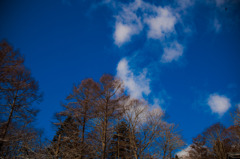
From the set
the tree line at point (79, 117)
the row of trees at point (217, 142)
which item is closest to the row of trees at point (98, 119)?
the tree line at point (79, 117)

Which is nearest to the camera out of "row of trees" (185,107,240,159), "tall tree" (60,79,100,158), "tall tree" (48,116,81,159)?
"tall tree" (48,116,81,159)

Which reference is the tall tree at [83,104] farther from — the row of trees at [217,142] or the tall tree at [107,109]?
the row of trees at [217,142]

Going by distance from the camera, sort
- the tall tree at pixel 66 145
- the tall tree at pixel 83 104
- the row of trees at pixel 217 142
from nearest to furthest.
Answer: the tall tree at pixel 66 145 → the tall tree at pixel 83 104 → the row of trees at pixel 217 142

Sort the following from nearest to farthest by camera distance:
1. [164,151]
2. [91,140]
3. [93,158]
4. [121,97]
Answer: [93,158] < [91,140] < [121,97] < [164,151]

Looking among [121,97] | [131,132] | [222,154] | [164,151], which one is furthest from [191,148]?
[121,97]

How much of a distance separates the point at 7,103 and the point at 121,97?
8476mm

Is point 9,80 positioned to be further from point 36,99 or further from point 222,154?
point 222,154

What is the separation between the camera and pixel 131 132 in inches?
493

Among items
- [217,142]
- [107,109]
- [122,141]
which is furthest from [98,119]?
[217,142]

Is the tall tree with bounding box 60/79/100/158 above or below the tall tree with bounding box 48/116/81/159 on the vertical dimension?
above

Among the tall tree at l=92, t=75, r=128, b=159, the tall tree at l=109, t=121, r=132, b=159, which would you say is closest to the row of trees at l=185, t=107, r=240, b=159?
the tall tree at l=109, t=121, r=132, b=159

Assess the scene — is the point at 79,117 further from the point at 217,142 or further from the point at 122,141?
the point at 217,142

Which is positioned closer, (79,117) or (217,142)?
(79,117)

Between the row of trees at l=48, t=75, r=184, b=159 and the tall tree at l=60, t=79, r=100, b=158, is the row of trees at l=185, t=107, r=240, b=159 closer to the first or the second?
the row of trees at l=48, t=75, r=184, b=159
